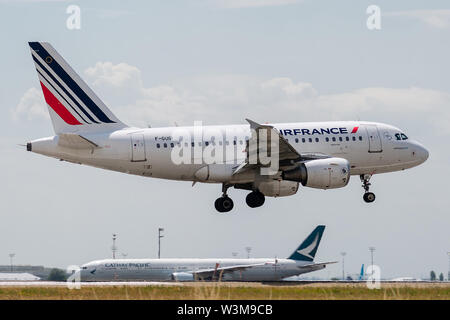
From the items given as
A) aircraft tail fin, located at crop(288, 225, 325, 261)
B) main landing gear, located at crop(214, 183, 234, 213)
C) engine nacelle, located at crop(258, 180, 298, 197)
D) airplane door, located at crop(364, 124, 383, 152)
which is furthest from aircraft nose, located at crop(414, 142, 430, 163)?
aircraft tail fin, located at crop(288, 225, 325, 261)

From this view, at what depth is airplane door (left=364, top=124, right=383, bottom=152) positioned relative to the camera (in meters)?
62.1

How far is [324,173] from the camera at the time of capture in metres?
58.2

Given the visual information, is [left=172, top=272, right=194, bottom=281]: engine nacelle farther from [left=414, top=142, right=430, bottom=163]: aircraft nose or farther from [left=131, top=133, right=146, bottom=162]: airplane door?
[left=414, top=142, right=430, bottom=163]: aircraft nose

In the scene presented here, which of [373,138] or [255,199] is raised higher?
[373,138]

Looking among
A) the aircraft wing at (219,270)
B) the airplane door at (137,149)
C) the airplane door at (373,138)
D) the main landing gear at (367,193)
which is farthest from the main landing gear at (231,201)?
A: the aircraft wing at (219,270)

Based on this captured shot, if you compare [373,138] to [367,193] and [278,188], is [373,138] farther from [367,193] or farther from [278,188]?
[278,188]

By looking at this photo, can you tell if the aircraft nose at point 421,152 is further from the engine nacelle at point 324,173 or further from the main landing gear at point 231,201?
the main landing gear at point 231,201

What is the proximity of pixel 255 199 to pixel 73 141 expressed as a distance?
12558 mm

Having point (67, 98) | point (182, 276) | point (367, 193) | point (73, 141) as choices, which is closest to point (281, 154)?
point (367, 193)

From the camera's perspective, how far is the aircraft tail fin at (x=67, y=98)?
61.9 meters

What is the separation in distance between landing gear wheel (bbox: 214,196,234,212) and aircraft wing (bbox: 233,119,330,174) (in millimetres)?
3273
